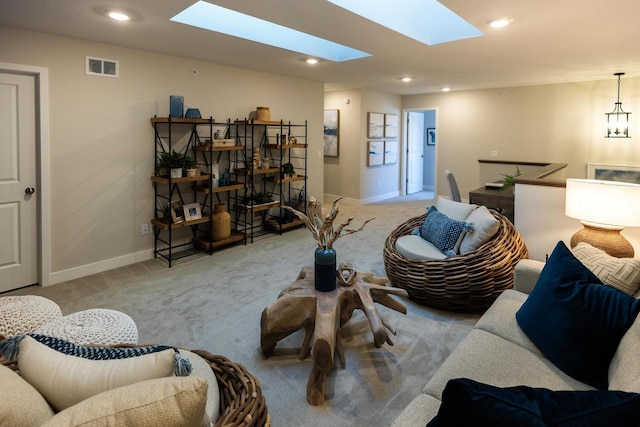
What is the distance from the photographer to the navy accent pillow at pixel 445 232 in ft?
10.8

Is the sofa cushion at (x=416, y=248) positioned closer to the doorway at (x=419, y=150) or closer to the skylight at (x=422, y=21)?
the skylight at (x=422, y=21)

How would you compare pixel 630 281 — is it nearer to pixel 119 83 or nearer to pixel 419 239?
pixel 419 239

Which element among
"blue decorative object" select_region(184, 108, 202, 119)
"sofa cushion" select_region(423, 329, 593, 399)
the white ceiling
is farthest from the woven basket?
"blue decorative object" select_region(184, 108, 202, 119)

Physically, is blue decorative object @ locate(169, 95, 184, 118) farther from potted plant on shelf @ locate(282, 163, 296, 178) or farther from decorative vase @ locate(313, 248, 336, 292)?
decorative vase @ locate(313, 248, 336, 292)

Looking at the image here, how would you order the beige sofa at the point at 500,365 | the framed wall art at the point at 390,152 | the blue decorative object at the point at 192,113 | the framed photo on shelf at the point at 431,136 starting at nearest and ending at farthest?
1. the beige sofa at the point at 500,365
2. the blue decorative object at the point at 192,113
3. the framed wall art at the point at 390,152
4. the framed photo on shelf at the point at 431,136

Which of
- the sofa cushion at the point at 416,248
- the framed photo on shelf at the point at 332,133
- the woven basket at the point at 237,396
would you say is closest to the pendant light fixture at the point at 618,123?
the framed photo on shelf at the point at 332,133

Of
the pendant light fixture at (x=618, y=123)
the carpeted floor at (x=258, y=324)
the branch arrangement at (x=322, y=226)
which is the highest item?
the pendant light fixture at (x=618, y=123)

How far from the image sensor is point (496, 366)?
1594 mm

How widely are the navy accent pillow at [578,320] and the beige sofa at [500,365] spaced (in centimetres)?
4

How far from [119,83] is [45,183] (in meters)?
1.22

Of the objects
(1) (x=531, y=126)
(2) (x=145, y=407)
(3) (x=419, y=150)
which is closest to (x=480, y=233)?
(2) (x=145, y=407)

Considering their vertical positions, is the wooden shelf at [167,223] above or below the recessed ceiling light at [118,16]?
below

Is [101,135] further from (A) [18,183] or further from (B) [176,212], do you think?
(B) [176,212]

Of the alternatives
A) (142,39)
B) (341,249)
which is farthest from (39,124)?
(341,249)
